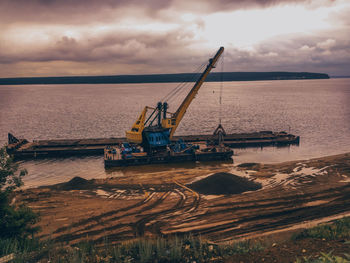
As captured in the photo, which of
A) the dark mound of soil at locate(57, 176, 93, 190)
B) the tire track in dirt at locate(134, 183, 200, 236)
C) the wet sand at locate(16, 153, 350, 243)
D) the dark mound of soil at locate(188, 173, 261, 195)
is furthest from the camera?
the dark mound of soil at locate(57, 176, 93, 190)

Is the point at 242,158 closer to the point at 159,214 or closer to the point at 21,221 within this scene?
the point at 159,214

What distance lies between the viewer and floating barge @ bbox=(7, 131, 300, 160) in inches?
1779

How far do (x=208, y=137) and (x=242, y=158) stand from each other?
12.0 meters

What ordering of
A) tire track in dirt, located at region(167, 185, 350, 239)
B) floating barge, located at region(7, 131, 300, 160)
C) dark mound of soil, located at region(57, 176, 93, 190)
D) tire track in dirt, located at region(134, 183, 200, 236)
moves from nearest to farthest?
1. tire track in dirt, located at region(167, 185, 350, 239)
2. tire track in dirt, located at region(134, 183, 200, 236)
3. dark mound of soil, located at region(57, 176, 93, 190)
4. floating barge, located at region(7, 131, 300, 160)

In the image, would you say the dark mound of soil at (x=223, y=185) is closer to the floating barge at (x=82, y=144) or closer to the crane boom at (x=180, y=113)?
the crane boom at (x=180, y=113)

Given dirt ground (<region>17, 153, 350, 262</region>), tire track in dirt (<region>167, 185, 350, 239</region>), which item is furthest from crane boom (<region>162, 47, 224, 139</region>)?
tire track in dirt (<region>167, 185, 350, 239</region>)

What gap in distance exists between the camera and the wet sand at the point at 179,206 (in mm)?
19516

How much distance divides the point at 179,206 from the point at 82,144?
3272 centimetres

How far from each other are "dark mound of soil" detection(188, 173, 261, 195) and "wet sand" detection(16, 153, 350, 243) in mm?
903

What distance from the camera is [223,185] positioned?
27719mm

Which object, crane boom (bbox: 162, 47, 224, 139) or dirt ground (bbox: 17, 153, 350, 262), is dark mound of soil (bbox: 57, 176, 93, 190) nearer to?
dirt ground (bbox: 17, 153, 350, 262)

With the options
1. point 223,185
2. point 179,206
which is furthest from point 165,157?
point 179,206

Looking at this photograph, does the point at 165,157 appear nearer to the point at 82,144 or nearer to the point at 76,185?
the point at 76,185

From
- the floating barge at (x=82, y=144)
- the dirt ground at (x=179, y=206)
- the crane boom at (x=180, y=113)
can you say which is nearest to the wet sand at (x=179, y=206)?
the dirt ground at (x=179, y=206)
